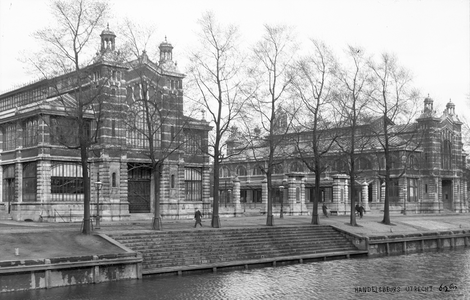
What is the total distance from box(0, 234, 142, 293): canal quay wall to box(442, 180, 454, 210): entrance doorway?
75.8 m

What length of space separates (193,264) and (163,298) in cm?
850

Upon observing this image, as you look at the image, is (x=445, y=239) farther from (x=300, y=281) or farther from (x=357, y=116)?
(x=300, y=281)

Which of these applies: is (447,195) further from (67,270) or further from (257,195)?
(67,270)

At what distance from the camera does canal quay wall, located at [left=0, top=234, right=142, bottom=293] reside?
88.8ft

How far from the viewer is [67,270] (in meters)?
28.7

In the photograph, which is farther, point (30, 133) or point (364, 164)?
point (364, 164)

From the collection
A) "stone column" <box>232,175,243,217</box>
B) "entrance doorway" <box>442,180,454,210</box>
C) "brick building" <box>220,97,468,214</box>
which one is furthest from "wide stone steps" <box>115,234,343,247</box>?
"entrance doorway" <box>442,180,454,210</box>

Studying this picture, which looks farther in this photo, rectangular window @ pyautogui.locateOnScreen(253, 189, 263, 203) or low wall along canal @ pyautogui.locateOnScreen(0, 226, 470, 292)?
rectangular window @ pyautogui.locateOnScreen(253, 189, 263, 203)

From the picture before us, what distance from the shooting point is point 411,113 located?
51.5m

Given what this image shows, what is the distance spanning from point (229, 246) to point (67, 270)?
11.7 metres

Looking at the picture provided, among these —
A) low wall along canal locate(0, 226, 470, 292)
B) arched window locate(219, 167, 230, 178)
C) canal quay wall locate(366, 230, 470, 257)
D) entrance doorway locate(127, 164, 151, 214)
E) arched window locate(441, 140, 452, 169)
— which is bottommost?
canal quay wall locate(366, 230, 470, 257)

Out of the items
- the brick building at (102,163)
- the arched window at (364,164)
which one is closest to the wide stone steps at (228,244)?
the brick building at (102,163)

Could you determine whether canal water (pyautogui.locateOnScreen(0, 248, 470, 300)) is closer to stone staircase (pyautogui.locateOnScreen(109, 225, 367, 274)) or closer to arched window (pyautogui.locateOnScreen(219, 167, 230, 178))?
stone staircase (pyautogui.locateOnScreen(109, 225, 367, 274))

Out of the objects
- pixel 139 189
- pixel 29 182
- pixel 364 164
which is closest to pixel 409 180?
pixel 364 164
